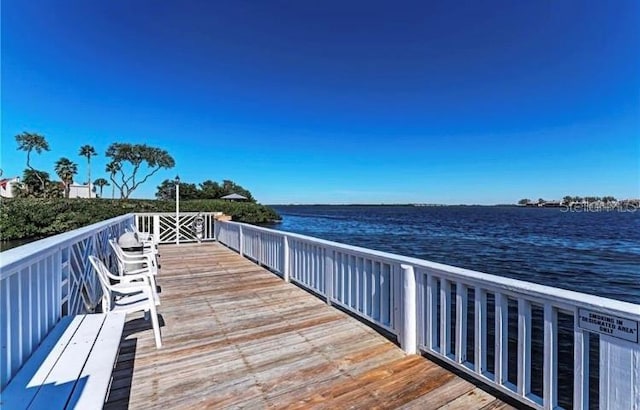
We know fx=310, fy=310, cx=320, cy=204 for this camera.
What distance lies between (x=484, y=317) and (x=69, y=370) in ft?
7.85

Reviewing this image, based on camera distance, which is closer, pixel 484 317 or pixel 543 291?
pixel 543 291

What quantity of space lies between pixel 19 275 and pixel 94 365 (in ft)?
2.25

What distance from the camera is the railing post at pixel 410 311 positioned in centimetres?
251

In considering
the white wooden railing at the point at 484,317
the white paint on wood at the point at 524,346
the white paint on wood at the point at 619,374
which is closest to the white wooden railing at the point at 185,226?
the white wooden railing at the point at 484,317

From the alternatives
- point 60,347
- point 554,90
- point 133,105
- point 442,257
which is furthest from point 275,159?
point 60,347

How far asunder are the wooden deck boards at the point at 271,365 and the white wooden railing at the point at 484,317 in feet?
0.57

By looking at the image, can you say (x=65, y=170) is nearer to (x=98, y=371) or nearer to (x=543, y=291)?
(x=98, y=371)

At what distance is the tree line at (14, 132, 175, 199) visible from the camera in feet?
109

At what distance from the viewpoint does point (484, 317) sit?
81.0 inches

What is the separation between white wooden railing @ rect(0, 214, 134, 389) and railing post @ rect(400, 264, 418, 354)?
2.42 metres

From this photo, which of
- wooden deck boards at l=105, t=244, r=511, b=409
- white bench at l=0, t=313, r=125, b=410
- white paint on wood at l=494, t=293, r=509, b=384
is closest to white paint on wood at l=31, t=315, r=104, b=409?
white bench at l=0, t=313, r=125, b=410

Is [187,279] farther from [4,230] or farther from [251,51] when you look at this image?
[4,230]

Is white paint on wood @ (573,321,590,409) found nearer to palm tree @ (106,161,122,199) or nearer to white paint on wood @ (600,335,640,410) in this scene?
white paint on wood @ (600,335,640,410)

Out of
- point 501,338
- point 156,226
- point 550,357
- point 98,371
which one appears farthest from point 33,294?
point 156,226
